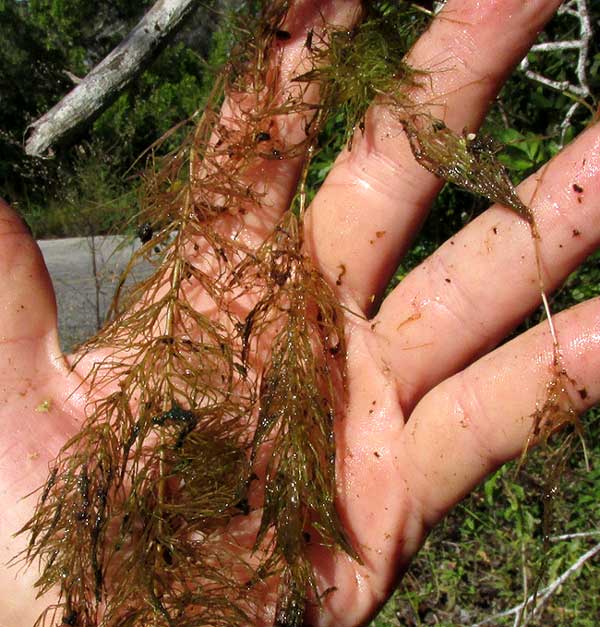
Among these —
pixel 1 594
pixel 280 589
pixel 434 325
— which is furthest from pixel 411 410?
pixel 1 594

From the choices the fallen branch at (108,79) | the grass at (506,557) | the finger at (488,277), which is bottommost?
the grass at (506,557)

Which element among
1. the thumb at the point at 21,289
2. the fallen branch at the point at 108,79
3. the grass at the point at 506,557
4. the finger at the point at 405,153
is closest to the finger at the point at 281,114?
the finger at the point at 405,153

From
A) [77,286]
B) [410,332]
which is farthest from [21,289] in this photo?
[77,286]

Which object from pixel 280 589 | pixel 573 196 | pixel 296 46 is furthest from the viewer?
pixel 296 46

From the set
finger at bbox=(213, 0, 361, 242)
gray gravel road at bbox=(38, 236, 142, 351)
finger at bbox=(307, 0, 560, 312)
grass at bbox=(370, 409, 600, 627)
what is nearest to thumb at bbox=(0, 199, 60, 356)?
finger at bbox=(213, 0, 361, 242)

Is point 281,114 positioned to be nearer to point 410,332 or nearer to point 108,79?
point 108,79

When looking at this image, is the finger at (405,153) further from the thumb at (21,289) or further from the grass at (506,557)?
the grass at (506,557)

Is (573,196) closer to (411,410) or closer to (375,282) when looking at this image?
(375,282)
